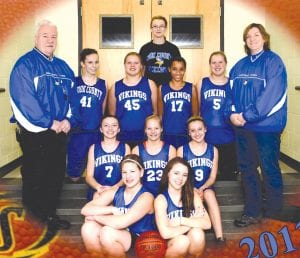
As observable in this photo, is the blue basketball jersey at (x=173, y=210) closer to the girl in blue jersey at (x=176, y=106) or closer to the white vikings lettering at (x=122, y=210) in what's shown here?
the white vikings lettering at (x=122, y=210)

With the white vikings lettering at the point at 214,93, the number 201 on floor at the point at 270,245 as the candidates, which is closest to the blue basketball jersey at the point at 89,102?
the white vikings lettering at the point at 214,93

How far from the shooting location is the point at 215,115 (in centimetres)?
233

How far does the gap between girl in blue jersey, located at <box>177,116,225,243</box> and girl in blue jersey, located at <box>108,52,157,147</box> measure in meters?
0.33

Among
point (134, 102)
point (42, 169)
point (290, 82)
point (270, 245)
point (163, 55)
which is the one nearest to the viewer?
point (270, 245)

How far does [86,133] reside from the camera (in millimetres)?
2439

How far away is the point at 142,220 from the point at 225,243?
0.40 metres

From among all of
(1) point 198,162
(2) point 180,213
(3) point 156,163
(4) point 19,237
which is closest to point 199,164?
(1) point 198,162

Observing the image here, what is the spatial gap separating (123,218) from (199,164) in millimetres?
511

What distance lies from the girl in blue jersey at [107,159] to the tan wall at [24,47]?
2.64 feet

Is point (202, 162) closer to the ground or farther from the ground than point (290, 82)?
closer to the ground

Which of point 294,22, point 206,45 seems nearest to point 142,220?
point 294,22

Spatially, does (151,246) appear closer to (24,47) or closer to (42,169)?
(42,169)

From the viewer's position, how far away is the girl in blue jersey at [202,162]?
6.50ft

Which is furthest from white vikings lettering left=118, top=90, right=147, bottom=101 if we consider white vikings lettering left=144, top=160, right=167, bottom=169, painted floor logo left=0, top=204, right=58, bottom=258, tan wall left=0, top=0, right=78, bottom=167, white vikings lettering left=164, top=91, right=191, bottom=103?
painted floor logo left=0, top=204, right=58, bottom=258
